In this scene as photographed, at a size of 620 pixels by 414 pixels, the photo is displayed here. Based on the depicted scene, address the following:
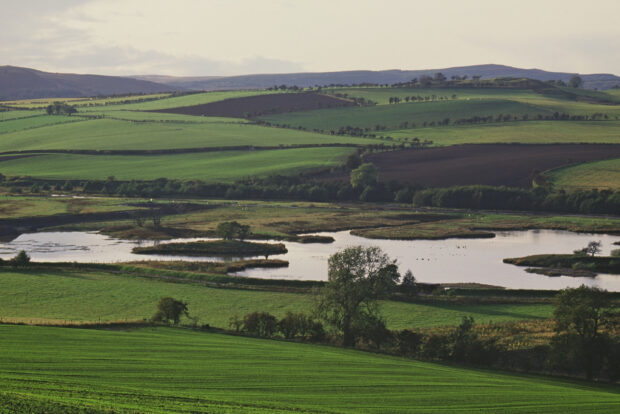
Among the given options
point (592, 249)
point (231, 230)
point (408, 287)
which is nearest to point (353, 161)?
point (231, 230)

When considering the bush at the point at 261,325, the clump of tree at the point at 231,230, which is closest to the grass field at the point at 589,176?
the clump of tree at the point at 231,230

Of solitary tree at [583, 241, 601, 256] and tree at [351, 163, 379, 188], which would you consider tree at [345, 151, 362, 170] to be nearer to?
tree at [351, 163, 379, 188]

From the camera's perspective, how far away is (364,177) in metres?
140

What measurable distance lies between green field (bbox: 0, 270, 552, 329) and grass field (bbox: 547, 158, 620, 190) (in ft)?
243

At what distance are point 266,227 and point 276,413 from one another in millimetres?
80805

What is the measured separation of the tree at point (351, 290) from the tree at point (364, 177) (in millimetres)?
80251

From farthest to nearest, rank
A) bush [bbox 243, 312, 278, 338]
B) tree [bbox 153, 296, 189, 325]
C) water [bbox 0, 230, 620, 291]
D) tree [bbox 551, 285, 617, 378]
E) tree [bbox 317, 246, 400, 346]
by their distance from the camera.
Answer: water [bbox 0, 230, 620, 291] < tree [bbox 153, 296, 189, 325] < tree [bbox 317, 246, 400, 346] < bush [bbox 243, 312, 278, 338] < tree [bbox 551, 285, 617, 378]

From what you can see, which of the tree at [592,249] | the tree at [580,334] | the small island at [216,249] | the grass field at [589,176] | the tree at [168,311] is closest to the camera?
the tree at [580,334]

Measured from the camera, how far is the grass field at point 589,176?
13362cm

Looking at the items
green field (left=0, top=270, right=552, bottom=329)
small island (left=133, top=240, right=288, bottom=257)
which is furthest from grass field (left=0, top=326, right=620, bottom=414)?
small island (left=133, top=240, right=288, bottom=257)

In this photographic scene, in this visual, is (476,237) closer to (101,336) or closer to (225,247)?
(225,247)

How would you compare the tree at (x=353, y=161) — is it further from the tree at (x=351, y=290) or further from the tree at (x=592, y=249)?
the tree at (x=351, y=290)

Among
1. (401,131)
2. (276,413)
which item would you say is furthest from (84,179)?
(276,413)

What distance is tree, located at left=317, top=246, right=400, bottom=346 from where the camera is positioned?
5409 centimetres
